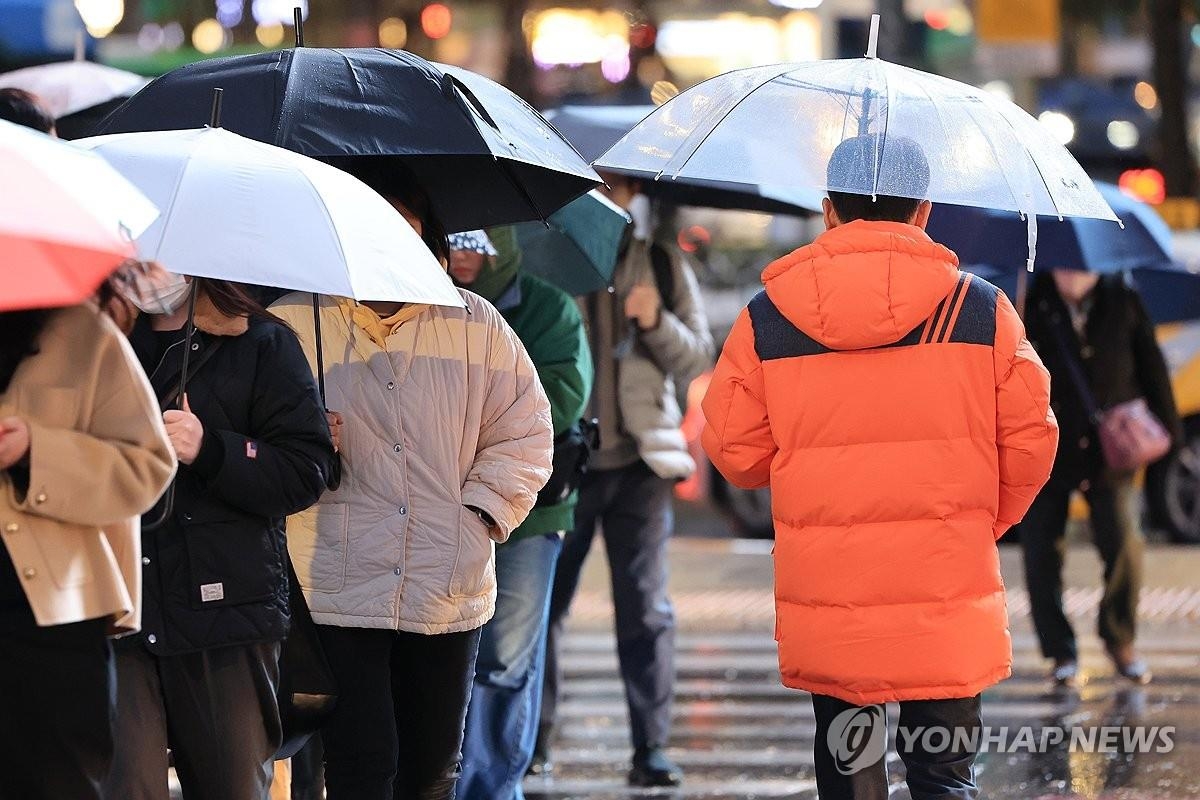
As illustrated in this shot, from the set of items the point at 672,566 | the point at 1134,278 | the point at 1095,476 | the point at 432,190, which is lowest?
the point at 672,566

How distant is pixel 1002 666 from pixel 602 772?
2.90 m

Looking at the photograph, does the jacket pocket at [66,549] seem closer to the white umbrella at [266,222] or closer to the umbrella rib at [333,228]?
the white umbrella at [266,222]

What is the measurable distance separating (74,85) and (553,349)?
3779 mm

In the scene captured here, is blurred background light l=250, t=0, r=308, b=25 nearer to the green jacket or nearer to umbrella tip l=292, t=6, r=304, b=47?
the green jacket

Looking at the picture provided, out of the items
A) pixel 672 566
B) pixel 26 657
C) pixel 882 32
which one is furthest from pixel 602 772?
pixel 882 32

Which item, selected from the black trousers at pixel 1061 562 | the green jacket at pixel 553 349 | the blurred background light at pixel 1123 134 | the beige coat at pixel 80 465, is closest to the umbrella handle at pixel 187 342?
the beige coat at pixel 80 465

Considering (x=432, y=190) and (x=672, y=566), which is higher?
(x=432, y=190)

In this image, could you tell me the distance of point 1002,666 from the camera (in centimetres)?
504

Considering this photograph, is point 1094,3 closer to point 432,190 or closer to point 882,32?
point 882,32

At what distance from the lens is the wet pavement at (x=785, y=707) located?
7.34 metres

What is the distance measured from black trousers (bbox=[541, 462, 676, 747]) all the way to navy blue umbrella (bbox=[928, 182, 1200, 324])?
1.51m

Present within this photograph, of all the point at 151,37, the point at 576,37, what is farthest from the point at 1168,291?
the point at 576,37

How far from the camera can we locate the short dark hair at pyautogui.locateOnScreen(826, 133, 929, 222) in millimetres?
5109

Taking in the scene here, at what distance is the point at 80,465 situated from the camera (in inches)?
152
